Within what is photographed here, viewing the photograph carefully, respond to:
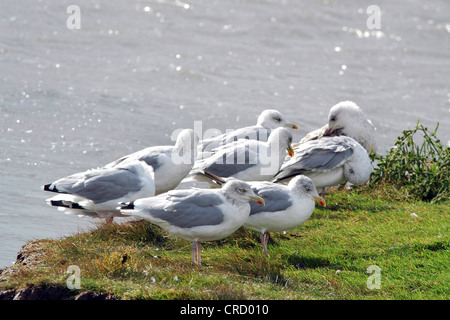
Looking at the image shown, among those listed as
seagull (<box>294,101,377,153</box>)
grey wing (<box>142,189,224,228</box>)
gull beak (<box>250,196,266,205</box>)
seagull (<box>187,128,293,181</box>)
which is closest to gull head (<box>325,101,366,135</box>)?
seagull (<box>294,101,377,153</box>)

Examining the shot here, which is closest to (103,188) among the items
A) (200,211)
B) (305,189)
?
(200,211)

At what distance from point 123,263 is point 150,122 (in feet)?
25.0

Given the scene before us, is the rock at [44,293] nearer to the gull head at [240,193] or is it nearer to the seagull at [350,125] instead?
the gull head at [240,193]

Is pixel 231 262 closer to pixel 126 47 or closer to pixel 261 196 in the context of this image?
pixel 261 196

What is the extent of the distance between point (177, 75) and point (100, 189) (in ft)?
32.2

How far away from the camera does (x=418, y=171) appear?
8.78 metres

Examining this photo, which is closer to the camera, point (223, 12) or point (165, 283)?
point (165, 283)

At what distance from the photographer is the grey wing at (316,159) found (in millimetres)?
8484

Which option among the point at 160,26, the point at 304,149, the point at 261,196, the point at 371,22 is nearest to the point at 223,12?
the point at 160,26

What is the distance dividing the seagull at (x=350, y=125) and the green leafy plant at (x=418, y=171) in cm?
93

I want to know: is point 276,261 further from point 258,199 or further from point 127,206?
point 127,206

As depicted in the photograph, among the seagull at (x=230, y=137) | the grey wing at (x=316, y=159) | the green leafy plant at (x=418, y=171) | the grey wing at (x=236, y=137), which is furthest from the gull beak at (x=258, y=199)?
the green leafy plant at (x=418, y=171)
